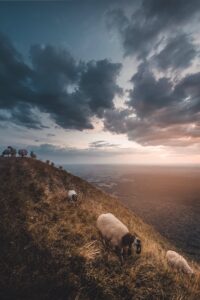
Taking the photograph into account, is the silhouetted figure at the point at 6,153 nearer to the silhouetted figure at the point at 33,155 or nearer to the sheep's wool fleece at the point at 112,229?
the silhouetted figure at the point at 33,155

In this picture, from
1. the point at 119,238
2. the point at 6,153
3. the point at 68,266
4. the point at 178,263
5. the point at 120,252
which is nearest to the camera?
the point at 68,266

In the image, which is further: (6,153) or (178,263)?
(6,153)

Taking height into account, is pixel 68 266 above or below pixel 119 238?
below

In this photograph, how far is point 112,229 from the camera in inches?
393

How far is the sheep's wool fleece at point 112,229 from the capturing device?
934 cm

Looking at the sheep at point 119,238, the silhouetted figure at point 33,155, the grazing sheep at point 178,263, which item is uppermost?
the silhouetted figure at point 33,155

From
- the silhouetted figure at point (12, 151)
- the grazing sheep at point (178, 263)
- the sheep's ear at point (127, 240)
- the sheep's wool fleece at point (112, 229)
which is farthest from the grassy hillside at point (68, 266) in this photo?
the silhouetted figure at point (12, 151)

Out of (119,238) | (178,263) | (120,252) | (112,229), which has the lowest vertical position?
(178,263)

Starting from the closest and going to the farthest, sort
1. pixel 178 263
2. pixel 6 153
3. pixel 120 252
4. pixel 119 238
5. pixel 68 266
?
pixel 68 266, pixel 120 252, pixel 119 238, pixel 178 263, pixel 6 153

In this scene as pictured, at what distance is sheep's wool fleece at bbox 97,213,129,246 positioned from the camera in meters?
9.34

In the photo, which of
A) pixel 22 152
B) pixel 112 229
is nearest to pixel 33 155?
pixel 22 152

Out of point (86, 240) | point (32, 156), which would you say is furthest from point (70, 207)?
point (32, 156)

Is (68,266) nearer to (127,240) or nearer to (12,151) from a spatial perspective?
(127,240)

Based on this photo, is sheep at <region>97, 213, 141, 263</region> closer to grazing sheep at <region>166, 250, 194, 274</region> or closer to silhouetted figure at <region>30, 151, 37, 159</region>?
grazing sheep at <region>166, 250, 194, 274</region>
